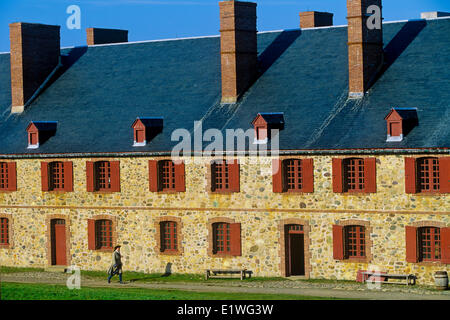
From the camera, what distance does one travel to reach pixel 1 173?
51031mm

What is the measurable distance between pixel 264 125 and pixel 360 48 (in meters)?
5.10

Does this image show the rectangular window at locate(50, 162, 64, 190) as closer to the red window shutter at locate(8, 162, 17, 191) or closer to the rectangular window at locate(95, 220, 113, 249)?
the red window shutter at locate(8, 162, 17, 191)

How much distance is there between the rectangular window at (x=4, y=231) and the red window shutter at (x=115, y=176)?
6.11m

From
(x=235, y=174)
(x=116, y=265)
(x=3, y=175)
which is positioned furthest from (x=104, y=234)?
(x=235, y=174)

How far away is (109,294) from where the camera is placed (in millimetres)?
37906

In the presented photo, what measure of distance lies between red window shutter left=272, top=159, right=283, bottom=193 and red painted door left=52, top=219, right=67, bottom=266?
10424 millimetres

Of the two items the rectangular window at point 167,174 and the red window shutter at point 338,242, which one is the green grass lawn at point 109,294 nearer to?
the red window shutter at point 338,242

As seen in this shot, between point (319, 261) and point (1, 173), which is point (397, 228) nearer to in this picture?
point (319, 261)

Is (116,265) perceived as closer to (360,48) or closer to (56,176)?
(56,176)

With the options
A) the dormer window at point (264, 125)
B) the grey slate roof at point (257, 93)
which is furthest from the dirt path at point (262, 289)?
the dormer window at point (264, 125)

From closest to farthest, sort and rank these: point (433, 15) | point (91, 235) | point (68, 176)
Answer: point (91, 235)
point (68, 176)
point (433, 15)

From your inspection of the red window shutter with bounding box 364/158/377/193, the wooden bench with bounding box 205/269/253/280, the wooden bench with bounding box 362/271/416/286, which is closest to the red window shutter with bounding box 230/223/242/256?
the wooden bench with bounding box 205/269/253/280

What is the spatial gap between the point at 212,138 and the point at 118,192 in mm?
4752
